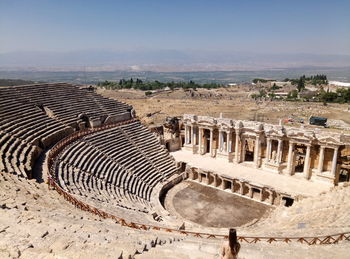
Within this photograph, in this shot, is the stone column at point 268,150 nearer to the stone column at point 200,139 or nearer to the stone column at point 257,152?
the stone column at point 257,152

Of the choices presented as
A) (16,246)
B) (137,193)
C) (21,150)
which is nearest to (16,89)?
(21,150)

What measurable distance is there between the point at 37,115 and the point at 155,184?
Answer: 13549 mm

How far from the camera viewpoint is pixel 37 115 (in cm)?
2711

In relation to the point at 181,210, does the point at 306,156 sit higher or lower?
higher

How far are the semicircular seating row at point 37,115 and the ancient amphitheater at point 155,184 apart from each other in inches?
4.4

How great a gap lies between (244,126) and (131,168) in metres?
13.4

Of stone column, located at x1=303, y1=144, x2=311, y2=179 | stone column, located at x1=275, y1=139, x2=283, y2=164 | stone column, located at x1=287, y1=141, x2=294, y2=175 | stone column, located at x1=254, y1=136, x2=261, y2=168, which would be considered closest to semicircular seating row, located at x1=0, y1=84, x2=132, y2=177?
stone column, located at x1=254, y1=136, x2=261, y2=168

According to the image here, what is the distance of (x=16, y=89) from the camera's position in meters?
29.1

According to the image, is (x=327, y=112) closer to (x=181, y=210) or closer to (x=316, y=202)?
(x=316, y=202)

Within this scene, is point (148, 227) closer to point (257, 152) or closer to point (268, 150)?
point (257, 152)

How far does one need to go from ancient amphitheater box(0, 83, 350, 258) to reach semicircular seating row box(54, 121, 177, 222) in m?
0.14

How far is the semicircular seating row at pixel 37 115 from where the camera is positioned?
2026cm

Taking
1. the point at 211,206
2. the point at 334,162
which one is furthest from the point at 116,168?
the point at 334,162

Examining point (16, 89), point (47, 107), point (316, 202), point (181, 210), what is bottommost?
point (181, 210)
